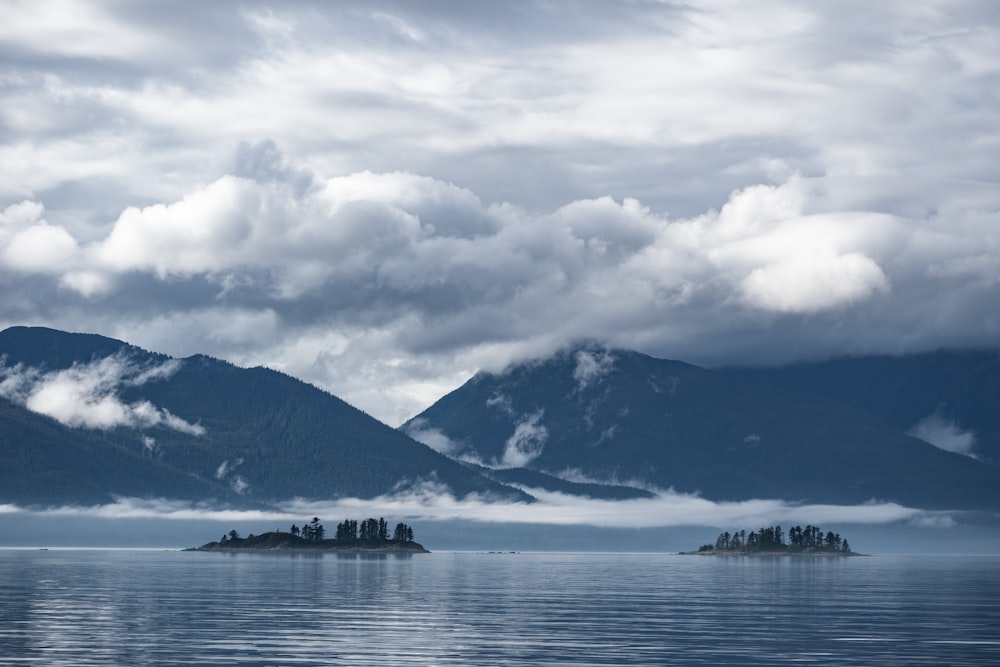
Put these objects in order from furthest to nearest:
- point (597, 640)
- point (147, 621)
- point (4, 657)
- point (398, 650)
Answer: point (147, 621), point (597, 640), point (398, 650), point (4, 657)

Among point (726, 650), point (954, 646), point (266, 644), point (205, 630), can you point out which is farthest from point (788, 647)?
point (205, 630)

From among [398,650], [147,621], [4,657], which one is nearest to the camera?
[4,657]

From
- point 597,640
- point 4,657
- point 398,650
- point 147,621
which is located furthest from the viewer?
point 147,621

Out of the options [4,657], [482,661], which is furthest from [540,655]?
[4,657]

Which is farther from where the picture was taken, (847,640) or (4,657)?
(847,640)

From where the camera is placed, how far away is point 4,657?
142750mm

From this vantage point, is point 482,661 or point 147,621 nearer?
point 482,661

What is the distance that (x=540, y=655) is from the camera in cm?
14988

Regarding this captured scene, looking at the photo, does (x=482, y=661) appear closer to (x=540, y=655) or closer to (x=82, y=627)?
(x=540, y=655)

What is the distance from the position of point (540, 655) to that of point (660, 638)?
23860 millimetres

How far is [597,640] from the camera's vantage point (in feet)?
545

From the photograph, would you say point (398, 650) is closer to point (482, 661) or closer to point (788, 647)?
point (482, 661)

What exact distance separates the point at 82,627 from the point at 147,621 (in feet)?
42.1

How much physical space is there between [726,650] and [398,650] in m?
32.6
